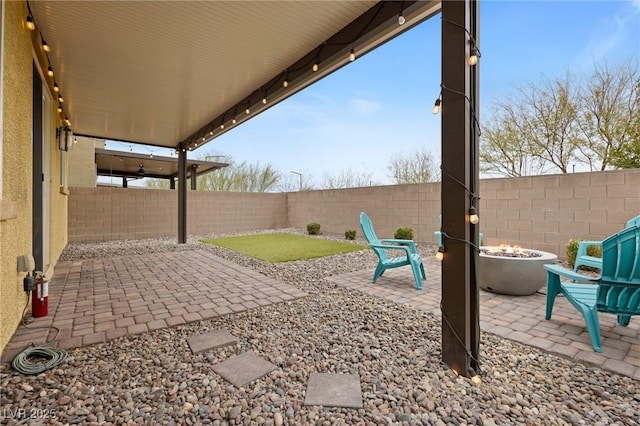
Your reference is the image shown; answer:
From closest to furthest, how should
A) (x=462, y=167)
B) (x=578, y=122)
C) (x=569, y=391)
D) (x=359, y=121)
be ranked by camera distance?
(x=569, y=391), (x=462, y=167), (x=578, y=122), (x=359, y=121)

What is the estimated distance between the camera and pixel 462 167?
180 cm

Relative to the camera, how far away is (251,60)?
3.61m

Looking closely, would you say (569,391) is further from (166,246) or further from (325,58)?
(166,246)

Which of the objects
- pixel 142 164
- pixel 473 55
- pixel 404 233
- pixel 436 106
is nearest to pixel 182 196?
pixel 142 164

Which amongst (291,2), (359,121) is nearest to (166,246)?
(291,2)

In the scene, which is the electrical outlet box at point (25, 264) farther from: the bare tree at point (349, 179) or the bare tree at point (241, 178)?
the bare tree at point (241, 178)

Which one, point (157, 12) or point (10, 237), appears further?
point (157, 12)

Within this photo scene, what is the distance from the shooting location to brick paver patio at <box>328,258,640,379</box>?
206 cm

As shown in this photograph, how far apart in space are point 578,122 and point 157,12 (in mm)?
10298

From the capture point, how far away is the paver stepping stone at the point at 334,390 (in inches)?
62.6

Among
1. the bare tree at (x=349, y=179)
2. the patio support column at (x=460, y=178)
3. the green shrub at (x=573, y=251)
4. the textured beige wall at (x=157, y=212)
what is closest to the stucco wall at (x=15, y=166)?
the patio support column at (x=460, y=178)

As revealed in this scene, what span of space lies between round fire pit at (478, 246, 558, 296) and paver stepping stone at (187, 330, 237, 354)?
274 centimetres

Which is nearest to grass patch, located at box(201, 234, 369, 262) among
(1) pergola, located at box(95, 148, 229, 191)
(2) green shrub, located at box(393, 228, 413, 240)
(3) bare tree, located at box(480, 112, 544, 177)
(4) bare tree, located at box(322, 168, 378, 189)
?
(2) green shrub, located at box(393, 228, 413, 240)

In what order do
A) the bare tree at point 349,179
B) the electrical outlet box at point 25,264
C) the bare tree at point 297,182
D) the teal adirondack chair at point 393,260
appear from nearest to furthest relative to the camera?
the electrical outlet box at point 25,264 < the teal adirondack chair at point 393,260 < the bare tree at point 349,179 < the bare tree at point 297,182
